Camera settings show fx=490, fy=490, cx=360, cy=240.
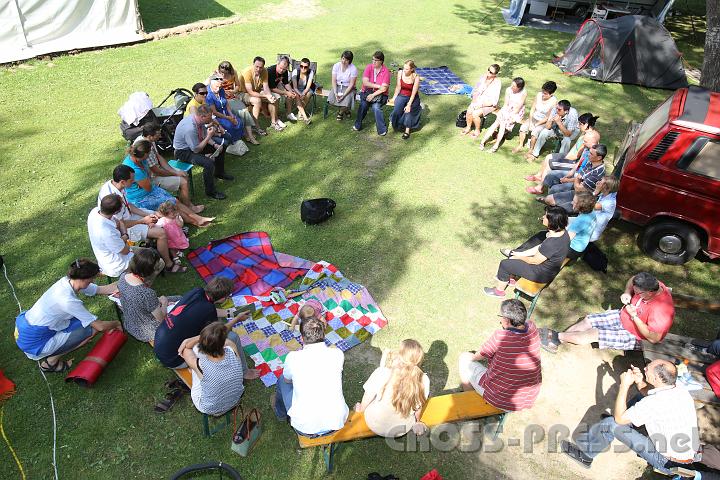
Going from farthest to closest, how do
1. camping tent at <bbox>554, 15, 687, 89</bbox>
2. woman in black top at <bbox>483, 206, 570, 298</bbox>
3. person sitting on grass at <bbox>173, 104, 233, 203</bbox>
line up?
camping tent at <bbox>554, 15, 687, 89</bbox>, person sitting on grass at <bbox>173, 104, 233, 203</bbox>, woman in black top at <bbox>483, 206, 570, 298</bbox>

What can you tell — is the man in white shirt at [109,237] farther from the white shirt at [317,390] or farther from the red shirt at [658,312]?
the red shirt at [658,312]

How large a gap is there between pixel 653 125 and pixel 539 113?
2.35 meters

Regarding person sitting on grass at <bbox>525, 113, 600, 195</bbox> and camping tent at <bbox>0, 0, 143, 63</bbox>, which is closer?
person sitting on grass at <bbox>525, 113, 600, 195</bbox>

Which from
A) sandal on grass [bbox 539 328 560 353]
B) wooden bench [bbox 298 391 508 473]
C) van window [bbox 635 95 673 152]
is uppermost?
van window [bbox 635 95 673 152]

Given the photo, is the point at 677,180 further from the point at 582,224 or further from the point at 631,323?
the point at 631,323

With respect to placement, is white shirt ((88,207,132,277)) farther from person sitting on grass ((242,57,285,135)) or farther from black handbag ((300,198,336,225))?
person sitting on grass ((242,57,285,135))

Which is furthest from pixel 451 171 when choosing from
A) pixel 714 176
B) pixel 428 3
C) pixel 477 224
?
pixel 428 3

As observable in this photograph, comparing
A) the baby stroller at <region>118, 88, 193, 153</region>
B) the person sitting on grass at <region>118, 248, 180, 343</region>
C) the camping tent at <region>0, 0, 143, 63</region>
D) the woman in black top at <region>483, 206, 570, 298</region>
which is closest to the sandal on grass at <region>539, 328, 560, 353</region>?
the woman in black top at <region>483, 206, 570, 298</region>

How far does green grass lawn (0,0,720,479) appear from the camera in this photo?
474cm

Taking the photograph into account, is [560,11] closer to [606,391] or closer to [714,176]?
[714,176]

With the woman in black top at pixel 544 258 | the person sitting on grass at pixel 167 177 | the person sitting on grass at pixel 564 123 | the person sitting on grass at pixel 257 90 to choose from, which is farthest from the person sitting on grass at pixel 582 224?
the person sitting on grass at pixel 257 90

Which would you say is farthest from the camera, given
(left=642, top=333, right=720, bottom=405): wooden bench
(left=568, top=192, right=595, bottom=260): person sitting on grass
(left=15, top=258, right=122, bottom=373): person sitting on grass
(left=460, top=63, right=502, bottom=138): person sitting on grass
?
(left=460, top=63, right=502, bottom=138): person sitting on grass

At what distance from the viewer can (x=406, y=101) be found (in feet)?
32.8

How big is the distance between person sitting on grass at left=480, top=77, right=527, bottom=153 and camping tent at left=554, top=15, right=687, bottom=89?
17.3 ft
